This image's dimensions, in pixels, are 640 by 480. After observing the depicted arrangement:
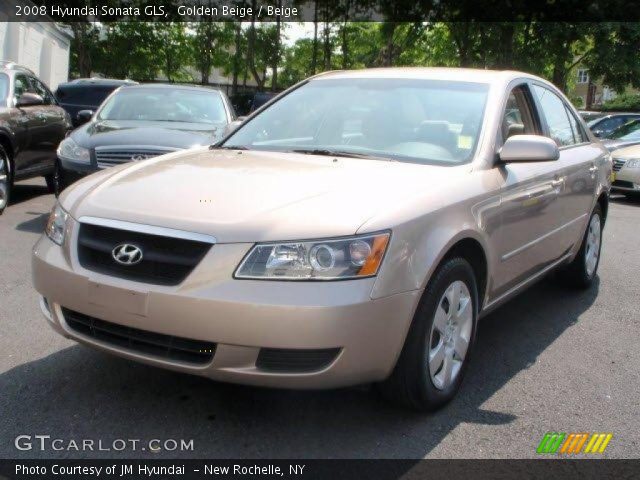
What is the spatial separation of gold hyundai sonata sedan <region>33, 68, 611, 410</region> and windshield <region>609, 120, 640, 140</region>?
12.4 m

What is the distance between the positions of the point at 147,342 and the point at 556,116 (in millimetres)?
3609

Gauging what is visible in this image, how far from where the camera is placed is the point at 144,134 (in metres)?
7.88

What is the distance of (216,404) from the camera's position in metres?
3.62

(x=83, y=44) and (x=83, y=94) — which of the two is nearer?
(x=83, y=94)

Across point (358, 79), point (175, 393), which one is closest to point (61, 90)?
point (358, 79)

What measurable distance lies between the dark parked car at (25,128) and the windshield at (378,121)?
14.1ft

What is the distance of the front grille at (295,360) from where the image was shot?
121 inches

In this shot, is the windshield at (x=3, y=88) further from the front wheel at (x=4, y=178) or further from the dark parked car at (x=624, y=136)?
the dark parked car at (x=624, y=136)

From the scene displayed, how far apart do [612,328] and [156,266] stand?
137 inches

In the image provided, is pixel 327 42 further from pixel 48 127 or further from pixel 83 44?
Answer: pixel 48 127

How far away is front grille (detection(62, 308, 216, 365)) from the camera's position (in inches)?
124

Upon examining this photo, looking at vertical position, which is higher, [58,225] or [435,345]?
[58,225]

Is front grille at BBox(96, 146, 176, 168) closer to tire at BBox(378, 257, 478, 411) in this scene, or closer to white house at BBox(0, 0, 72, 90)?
tire at BBox(378, 257, 478, 411)

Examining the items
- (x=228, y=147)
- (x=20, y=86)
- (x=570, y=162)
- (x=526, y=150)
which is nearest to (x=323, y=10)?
(x=20, y=86)
